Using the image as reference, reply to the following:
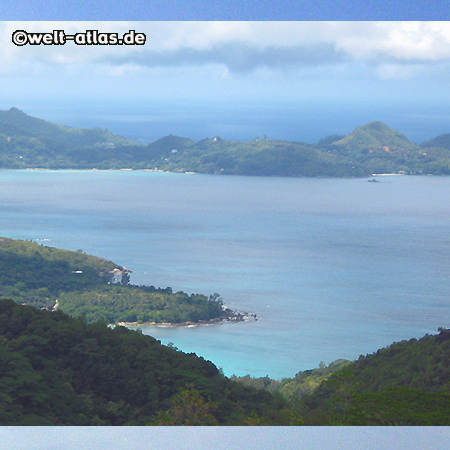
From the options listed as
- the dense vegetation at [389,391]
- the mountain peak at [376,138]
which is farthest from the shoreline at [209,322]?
the mountain peak at [376,138]

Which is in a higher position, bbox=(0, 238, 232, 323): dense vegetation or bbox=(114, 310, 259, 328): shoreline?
bbox=(0, 238, 232, 323): dense vegetation

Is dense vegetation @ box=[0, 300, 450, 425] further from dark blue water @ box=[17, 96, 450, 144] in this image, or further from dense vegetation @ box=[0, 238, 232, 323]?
dark blue water @ box=[17, 96, 450, 144]

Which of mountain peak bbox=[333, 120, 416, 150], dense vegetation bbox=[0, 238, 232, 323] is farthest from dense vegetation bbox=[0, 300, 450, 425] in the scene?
mountain peak bbox=[333, 120, 416, 150]

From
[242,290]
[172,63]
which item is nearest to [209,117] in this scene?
[172,63]

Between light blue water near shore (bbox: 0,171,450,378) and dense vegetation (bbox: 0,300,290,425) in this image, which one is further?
light blue water near shore (bbox: 0,171,450,378)

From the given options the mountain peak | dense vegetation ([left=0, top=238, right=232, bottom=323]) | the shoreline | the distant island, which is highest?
the mountain peak

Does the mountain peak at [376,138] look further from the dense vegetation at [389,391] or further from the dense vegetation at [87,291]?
the dense vegetation at [389,391]

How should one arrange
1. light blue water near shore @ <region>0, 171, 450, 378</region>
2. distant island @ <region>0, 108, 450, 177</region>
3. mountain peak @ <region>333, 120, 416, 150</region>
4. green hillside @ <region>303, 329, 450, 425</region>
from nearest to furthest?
green hillside @ <region>303, 329, 450, 425</region> < light blue water near shore @ <region>0, 171, 450, 378</region> < distant island @ <region>0, 108, 450, 177</region> < mountain peak @ <region>333, 120, 416, 150</region>
